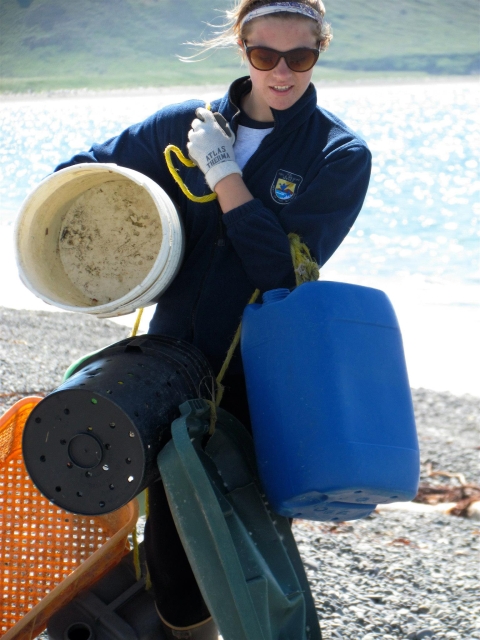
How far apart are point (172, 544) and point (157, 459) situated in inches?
17.3

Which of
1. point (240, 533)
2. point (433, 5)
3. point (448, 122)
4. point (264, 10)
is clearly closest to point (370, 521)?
point (240, 533)

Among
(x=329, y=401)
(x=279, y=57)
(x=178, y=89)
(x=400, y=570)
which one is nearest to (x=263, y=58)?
(x=279, y=57)

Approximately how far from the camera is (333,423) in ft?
5.70

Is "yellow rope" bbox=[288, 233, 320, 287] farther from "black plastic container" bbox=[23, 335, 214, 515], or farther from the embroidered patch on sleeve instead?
"black plastic container" bbox=[23, 335, 214, 515]

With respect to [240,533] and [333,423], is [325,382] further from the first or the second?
[240,533]

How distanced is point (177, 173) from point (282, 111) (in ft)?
1.00

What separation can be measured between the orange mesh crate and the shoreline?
212ft

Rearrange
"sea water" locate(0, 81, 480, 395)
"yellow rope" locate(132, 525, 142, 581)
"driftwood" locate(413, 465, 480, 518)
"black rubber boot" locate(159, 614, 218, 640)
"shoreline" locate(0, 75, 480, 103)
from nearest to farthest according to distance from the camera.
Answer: "black rubber boot" locate(159, 614, 218, 640), "yellow rope" locate(132, 525, 142, 581), "driftwood" locate(413, 465, 480, 518), "sea water" locate(0, 81, 480, 395), "shoreline" locate(0, 75, 480, 103)

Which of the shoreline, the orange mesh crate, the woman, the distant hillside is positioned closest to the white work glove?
the woman

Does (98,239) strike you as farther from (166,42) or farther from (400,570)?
(166,42)

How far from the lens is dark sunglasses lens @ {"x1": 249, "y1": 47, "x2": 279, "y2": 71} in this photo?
1911mm

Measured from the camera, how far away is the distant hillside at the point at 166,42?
7588cm

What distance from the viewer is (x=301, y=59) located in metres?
1.92

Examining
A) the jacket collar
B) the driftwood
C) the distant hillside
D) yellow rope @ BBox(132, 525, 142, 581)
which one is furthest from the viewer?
the distant hillside
